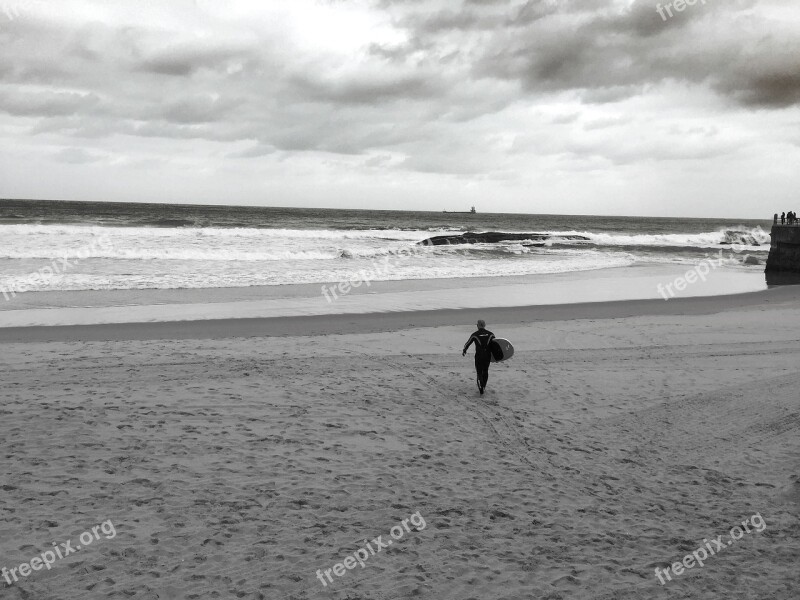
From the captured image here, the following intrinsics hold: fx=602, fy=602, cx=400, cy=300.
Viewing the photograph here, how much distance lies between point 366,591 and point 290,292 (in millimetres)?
15633

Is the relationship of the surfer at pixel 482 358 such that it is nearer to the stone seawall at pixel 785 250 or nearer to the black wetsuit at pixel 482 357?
the black wetsuit at pixel 482 357

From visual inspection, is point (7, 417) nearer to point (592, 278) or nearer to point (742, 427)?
point (742, 427)

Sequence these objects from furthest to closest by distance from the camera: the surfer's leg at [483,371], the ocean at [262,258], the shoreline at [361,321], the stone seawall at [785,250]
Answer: the stone seawall at [785,250], the ocean at [262,258], the shoreline at [361,321], the surfer's leg at [483,371]

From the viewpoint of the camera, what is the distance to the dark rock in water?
46438mm

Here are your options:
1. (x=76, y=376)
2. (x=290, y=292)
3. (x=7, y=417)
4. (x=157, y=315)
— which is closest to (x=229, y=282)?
(x=290, y=292)

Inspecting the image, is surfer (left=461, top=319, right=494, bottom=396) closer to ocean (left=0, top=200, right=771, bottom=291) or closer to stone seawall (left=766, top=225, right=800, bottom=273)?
ocean (left=0, top=200, right=771, bottom=291)

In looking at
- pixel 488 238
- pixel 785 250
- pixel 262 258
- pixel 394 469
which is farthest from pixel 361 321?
pixel 488 238

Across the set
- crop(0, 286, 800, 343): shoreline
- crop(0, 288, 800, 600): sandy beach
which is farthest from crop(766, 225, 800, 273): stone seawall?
crop(0, 288, 800, 600): sandy beach

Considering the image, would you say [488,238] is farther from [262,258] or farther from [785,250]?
[262,258]

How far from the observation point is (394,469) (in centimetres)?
657

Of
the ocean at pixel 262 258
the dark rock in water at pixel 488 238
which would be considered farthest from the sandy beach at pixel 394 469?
the dark rock in water at pixel 488 238

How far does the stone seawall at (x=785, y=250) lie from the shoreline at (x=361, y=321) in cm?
1241

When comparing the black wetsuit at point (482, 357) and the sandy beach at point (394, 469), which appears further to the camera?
the black wetsuit at point (482, 357)

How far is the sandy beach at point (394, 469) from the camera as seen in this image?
187 inches
